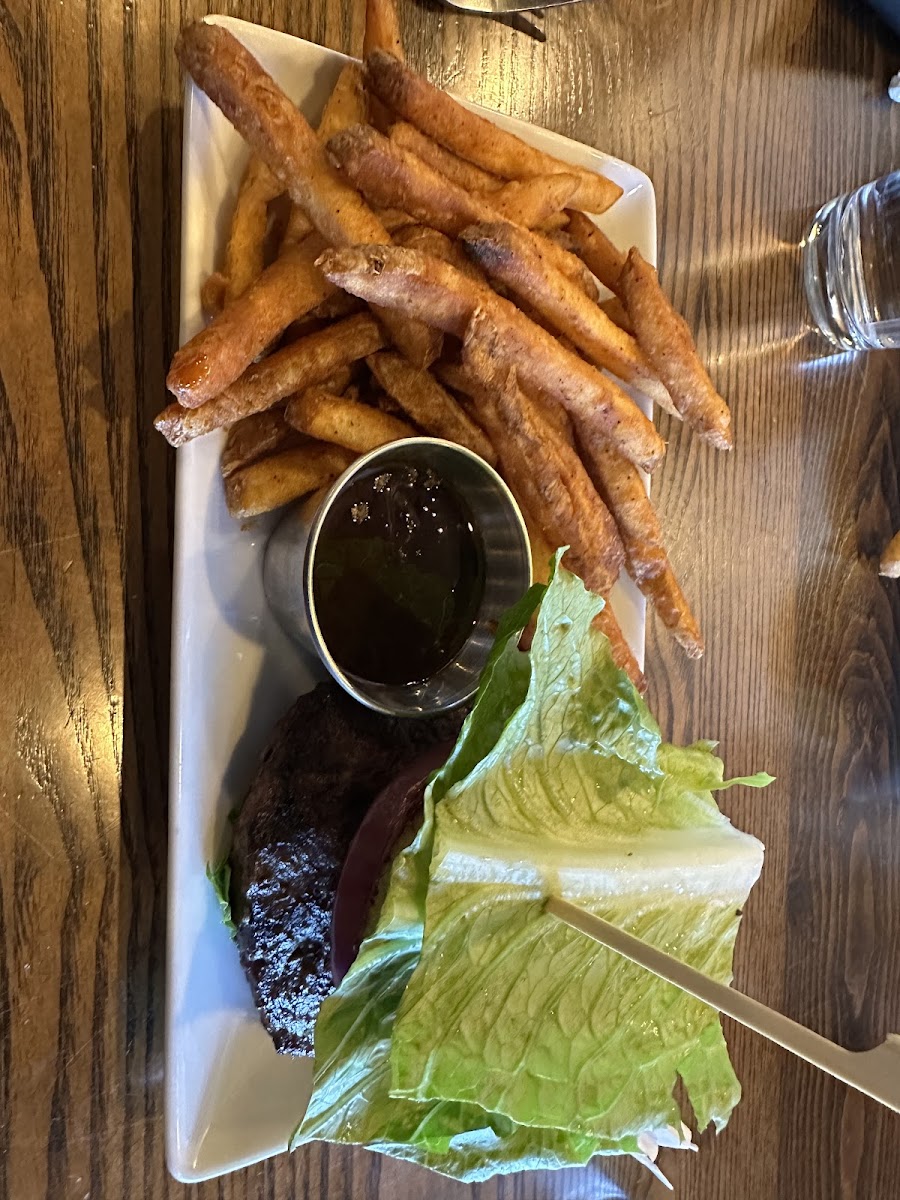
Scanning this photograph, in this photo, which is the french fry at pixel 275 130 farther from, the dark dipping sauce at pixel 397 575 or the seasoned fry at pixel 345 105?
the dark dipping sauce at pixel 397 575

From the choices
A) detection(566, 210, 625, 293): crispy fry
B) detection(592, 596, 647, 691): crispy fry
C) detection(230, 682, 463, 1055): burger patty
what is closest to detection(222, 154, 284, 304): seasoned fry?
detection(566, 210, 625, 293): crispy fry

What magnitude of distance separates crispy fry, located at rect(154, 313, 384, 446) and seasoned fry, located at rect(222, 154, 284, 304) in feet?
0.30

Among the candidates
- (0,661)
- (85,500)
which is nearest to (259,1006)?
(0,661)

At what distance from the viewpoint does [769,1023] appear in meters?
0.69

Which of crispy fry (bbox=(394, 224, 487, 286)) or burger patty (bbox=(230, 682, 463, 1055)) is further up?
crispy fry (bbox=(394, 224, 487, 286))

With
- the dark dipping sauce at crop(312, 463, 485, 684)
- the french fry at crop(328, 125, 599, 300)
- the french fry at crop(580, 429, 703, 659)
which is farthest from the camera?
the french fry at crop(580, 429, 703, 659)

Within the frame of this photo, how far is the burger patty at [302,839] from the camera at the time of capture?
107cm

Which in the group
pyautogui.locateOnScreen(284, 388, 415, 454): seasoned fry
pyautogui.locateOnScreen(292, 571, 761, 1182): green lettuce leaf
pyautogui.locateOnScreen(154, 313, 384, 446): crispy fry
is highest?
pyautogui.locateOnScreen(154, 313, 384, 446): crispy fry

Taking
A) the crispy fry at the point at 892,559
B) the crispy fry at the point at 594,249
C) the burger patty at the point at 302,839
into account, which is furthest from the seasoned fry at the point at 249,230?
the crispy fry at the point at 892,559

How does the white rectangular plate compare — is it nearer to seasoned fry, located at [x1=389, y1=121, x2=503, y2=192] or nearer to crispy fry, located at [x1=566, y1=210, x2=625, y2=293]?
seasoned fry, located at [x1=389, y1=121, x2=503, y2=192]

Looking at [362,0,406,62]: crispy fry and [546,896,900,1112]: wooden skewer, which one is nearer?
[546,896,900,1112]: wooden skewer

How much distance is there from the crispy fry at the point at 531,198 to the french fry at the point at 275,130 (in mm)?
178

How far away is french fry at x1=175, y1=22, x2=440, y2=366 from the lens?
0.98m

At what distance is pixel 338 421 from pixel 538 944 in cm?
60
